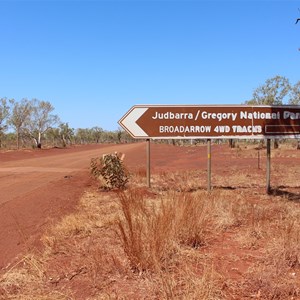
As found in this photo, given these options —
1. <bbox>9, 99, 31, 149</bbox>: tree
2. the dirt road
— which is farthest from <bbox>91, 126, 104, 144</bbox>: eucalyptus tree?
the dirt road

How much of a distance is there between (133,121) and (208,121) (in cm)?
228

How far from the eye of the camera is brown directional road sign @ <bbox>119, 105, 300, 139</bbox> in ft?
39.7

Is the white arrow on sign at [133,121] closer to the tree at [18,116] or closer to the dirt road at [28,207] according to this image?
the dirt road at [28,207]

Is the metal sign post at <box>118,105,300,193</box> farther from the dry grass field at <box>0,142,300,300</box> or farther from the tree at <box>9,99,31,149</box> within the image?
the tree at <box>9,99,31,149</box>

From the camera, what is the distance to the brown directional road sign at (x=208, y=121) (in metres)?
12.1

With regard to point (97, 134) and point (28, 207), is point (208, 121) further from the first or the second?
point (97, 134)

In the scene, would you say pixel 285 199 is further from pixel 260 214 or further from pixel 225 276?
pixel 225 276

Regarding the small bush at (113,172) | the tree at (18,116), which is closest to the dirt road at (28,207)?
the small bush at (113,172)

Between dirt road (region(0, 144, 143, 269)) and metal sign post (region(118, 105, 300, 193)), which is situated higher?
metal sign post (region(118, 105, 300, 193))

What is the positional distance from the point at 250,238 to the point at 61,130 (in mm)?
96617

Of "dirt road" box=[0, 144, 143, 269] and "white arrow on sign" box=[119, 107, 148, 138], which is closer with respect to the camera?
"dirt road" box=[0, 144, 143, 269]

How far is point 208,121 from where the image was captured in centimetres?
1218

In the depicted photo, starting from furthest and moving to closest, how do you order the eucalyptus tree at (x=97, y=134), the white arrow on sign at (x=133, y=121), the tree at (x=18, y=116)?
the eucalyptus tree at (x=97, y=134) → the tree at (x=18, y=116) → the white arrow on sign at (x=133, y=121)

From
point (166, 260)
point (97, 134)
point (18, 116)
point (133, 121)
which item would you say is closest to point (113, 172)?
point (133, 121)
